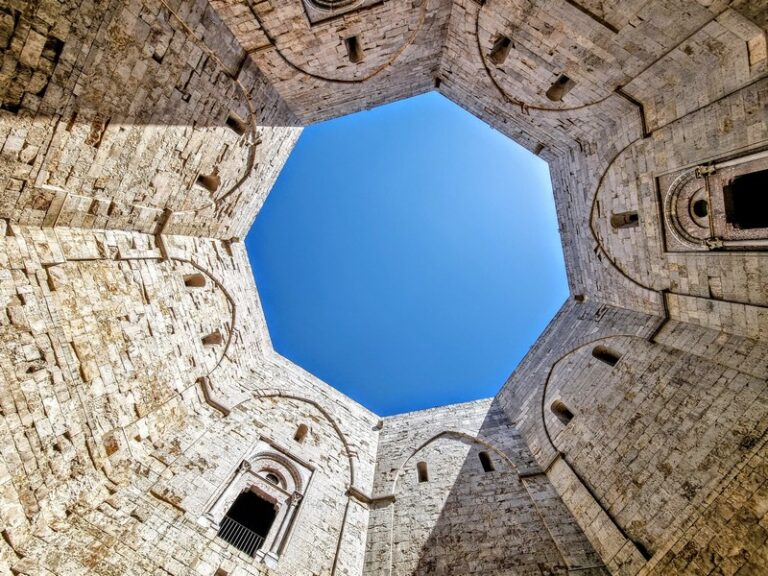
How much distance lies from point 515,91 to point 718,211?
4449 mm

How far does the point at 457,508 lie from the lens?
8047mm

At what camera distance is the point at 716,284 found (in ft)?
20.0

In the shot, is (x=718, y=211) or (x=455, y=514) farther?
(x=455, y=514)

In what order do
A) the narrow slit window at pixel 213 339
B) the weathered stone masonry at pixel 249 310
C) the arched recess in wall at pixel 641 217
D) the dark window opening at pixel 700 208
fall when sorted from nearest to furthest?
the weathered stone masonry at pixel 249 310
the dark window opening at pixel 700 208
the arched recess in wall at pixel 641 217
the narrow slit window at pixel 213 339

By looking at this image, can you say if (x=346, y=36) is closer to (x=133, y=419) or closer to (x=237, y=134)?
(x=237, y=134)

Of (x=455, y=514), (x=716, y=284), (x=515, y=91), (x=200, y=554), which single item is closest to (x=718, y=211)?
(x=716, y=284)

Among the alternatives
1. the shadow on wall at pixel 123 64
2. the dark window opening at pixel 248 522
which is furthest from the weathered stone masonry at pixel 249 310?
the dark window opening at pixel 248 522

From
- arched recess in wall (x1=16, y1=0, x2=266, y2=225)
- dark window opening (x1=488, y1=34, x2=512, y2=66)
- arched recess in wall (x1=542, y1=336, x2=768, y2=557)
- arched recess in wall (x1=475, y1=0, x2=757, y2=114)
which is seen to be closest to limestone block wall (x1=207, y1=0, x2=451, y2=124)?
arched recess in wall (x1=16, y1=0, x2=266, y2=225)

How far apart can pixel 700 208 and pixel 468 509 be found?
7.19m

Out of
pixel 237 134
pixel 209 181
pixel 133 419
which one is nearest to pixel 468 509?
pixel 133 419

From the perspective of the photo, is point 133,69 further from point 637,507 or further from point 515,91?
point 637,507

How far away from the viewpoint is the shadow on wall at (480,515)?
675 centimetres

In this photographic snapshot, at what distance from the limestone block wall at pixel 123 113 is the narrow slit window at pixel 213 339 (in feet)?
7.84

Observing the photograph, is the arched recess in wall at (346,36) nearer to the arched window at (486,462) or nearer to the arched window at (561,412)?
the arched window at (561,412)
